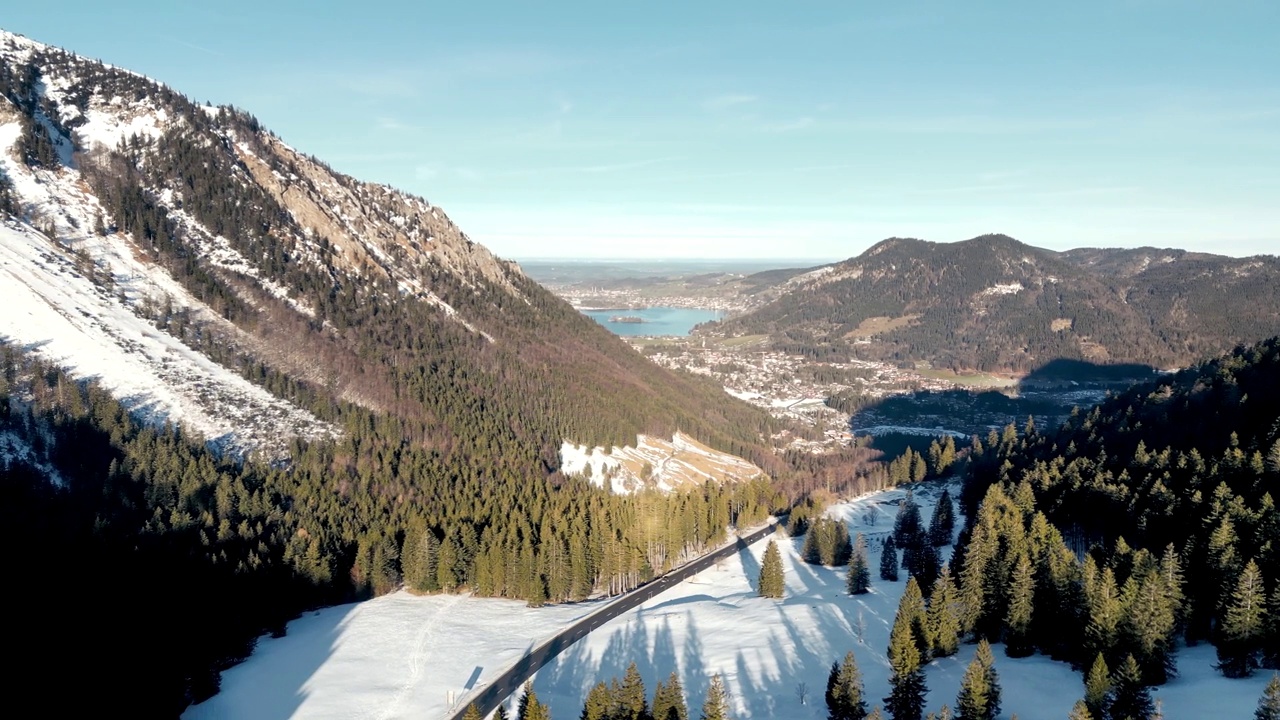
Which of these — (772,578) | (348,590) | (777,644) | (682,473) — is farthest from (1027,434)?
(348,590)

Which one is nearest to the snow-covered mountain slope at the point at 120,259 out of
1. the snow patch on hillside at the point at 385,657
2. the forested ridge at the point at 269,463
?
the forested ridge at the point at 269,463

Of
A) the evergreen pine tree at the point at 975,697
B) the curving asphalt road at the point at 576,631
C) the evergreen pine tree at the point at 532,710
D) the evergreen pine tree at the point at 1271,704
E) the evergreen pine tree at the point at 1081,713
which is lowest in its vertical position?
the curving asphalt road at the point at 576,631

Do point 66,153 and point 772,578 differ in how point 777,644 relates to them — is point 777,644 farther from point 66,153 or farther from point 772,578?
point 66,153

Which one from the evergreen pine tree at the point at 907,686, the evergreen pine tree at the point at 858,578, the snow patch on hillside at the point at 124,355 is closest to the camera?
the evergreen pine tree at the point at 907,686

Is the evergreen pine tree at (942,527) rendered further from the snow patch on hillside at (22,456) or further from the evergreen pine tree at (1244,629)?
the snow patch on hillside at (22,456)

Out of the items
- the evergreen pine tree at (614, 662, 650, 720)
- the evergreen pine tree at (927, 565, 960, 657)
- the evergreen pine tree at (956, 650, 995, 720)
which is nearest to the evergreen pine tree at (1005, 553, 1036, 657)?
the evergreen pine tree at (927, 565, 960, 657)

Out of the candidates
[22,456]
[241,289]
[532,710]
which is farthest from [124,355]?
[532,710]

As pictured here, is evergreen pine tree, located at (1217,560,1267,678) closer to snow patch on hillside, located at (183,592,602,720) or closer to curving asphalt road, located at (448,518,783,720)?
curving asphalt road, located at (448,518,783,720)
